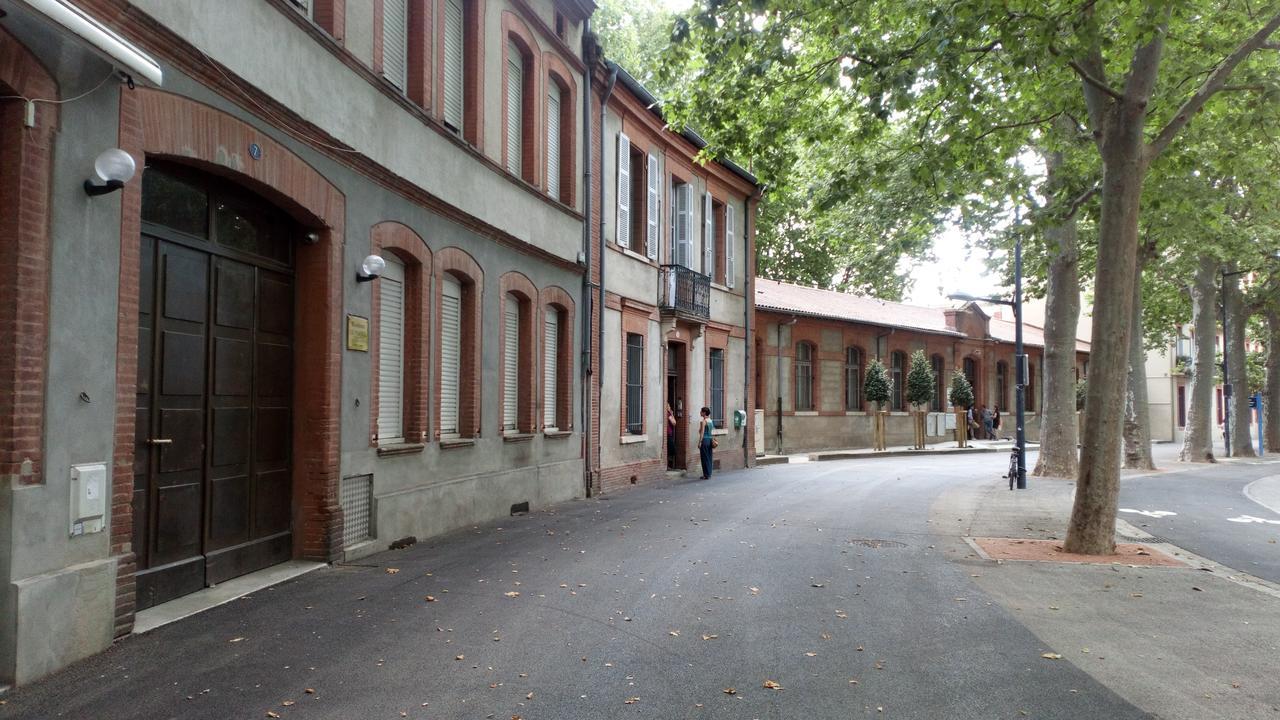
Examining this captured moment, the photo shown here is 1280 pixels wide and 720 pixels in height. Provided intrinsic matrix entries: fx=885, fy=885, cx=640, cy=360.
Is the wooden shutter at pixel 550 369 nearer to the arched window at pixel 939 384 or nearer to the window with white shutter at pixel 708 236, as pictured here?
Result: the window with white shutter at pixel 708 236

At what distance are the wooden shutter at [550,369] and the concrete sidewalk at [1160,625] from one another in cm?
716

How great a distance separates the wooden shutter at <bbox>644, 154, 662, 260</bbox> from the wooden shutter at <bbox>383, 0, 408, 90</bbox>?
9294mm

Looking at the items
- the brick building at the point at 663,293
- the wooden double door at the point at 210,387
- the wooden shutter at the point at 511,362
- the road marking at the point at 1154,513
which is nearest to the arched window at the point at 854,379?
the brick building at the point at 663,293

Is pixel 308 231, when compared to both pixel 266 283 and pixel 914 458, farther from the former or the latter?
pixel 914 458

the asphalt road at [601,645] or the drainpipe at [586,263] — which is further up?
the drainpipe at [586,263]

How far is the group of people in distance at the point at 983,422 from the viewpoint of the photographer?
41.4 m

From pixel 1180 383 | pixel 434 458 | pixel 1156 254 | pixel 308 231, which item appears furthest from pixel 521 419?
pixel 1180 383

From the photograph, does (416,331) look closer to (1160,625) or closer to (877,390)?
(1160,625)

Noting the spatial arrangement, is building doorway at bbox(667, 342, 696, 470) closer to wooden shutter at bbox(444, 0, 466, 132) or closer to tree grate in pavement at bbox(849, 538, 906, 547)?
wooden shutter at bbox(444, 0, 466, 132)

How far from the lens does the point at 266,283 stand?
8.27 metres

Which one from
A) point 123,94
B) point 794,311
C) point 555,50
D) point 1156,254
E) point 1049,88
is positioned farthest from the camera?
point 794,311

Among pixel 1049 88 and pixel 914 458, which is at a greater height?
pixel 1049 88

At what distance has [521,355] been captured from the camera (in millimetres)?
13992

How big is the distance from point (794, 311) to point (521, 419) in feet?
59.2
